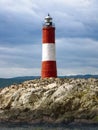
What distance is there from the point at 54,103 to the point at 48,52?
794cm

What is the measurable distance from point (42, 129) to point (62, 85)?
6.56m

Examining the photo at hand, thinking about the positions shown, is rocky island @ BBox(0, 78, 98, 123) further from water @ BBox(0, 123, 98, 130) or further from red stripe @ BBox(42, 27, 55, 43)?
red stripe @ BBox(42, 27, 55, 43)

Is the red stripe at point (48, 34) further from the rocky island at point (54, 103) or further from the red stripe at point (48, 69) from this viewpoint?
the rocky island at point (54, 103)

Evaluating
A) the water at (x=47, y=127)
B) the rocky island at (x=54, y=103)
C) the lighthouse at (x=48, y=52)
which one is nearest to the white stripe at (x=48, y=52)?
the lighthouse at (x=48, y=52)

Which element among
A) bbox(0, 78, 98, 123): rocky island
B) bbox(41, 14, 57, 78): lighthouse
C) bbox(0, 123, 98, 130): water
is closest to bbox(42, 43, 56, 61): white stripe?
bbox(41, 14, 57, 78): lighthouse

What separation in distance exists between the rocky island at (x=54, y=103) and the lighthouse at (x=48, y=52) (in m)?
3.27

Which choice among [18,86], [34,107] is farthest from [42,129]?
[18,86]

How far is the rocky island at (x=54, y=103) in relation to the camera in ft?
148

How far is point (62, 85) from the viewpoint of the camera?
48.1 meters

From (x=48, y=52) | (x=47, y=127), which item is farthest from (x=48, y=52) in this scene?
(x=47, y=127)

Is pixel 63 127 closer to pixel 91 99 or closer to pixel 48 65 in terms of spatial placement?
pixel 91 99

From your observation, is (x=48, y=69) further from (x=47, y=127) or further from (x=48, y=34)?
(x=47, y=127)

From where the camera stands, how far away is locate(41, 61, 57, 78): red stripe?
53.0 metres

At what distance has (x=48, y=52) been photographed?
5294 centimetres
